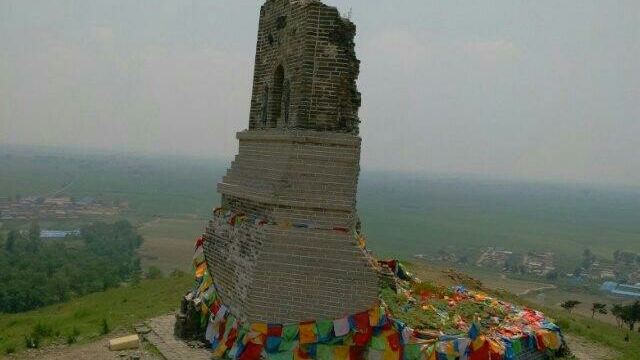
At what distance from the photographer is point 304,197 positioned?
9.00 metres

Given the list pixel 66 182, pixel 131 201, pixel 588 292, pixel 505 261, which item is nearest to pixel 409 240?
pixel 505 261

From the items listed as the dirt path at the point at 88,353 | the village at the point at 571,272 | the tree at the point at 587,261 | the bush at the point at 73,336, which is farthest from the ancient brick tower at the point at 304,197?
the tree at the point at 587,261

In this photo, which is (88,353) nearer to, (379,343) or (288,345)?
(288,345)

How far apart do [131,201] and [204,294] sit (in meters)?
151

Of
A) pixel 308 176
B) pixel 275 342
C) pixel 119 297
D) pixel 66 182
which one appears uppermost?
pixel 308 176

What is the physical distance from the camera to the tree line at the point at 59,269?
29156 mm

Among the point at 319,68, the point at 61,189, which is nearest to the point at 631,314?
the point at 319,68

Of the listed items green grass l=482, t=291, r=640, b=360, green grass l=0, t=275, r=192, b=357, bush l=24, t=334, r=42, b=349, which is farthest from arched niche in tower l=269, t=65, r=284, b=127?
green grass l=482, t=291, r=640, b=360

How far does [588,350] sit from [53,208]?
451 feet

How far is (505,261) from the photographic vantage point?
8319 cm

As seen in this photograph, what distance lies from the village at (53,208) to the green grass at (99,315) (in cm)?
10645

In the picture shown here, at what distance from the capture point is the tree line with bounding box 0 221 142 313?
29.2 meters

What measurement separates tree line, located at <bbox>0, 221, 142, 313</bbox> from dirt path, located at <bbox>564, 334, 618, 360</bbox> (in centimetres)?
2310

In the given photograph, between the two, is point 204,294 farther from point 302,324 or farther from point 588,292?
point 588,292
